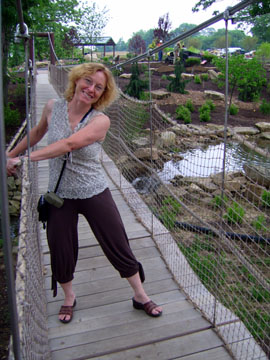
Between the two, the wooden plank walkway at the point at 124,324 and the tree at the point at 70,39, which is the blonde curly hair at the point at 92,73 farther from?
the tree at the point at 70,39

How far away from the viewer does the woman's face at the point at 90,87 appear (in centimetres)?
165

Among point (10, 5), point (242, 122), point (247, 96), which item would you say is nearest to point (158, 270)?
point (10, 5)

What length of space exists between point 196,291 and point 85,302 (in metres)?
0.60

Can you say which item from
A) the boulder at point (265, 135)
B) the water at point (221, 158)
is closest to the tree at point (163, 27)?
the boulder at point (265, 135)

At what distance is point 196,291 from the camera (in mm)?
2082

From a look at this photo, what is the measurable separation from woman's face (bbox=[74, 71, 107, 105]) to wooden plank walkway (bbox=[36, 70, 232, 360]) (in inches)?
41.5

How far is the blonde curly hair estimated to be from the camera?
5.42ft

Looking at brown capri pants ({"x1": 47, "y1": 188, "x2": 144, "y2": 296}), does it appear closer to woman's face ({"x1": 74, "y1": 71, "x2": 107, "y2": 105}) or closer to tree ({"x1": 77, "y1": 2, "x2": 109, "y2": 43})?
woman's face ({"x1": 74, "y1": 71, "x2": 107, "y2": 105})

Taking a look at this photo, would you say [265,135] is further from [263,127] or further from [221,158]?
[221,158]

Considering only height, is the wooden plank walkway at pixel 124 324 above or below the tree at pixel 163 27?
below

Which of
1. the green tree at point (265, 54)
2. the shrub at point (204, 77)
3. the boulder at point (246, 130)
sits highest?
the green tree at point (265, 54)

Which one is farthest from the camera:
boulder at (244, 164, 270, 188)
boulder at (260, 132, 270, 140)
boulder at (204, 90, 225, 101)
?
boulder at (204, 90, 225, 101)

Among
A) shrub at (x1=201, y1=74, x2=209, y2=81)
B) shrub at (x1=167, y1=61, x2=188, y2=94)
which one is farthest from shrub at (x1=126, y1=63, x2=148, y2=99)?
shrub at (x1=201, y1=74, x2=209, y2=81)

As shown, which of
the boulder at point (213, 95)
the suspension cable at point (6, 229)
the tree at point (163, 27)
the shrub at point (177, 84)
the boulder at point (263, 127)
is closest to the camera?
the suspension cable at point (6, 229)
